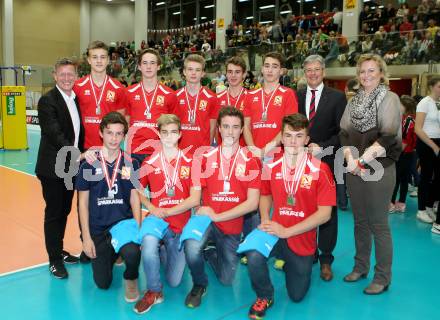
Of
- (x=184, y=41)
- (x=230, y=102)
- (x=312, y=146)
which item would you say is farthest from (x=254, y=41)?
(x=312, y=146)

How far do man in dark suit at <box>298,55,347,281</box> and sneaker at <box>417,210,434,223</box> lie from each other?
8.02ft

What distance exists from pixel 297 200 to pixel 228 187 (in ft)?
1.89

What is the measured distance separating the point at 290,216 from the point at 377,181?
736 millimetres

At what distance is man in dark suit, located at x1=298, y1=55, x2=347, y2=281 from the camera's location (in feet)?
12.2

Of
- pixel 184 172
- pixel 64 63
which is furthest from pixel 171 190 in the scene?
pixel 64 63

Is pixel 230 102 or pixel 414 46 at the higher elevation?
pixel 414 46

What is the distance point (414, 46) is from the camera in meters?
11.4

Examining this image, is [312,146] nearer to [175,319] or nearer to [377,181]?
[377,181]

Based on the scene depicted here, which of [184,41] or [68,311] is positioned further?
[184,41]

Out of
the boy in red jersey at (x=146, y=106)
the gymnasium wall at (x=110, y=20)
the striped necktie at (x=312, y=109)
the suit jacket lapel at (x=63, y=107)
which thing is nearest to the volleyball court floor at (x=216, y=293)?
the boy in red jersey at (x=146, y=106)

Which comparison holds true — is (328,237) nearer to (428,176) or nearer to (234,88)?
(234,88)

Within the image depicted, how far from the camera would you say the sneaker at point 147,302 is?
3.01 meters

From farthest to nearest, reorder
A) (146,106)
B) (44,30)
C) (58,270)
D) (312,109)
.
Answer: (44,30)
(146,106)
(312,109)
(58,270)

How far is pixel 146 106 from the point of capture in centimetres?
415
